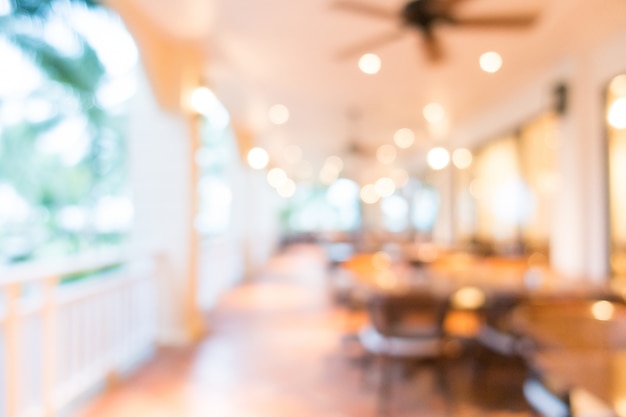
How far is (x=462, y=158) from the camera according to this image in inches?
378

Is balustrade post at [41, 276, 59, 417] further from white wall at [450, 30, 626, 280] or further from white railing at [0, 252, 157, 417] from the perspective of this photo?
white wall at [450, 30, 626, 280]

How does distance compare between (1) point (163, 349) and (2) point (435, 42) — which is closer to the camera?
(2) point (435, 42)

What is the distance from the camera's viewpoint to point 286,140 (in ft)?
40.2

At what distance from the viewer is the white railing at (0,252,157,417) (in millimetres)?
2371

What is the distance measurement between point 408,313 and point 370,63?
336 cm

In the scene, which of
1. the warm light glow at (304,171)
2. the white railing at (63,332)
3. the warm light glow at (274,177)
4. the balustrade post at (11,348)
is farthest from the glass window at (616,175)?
the warm light glow at (304,171)

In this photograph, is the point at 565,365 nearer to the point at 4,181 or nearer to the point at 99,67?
the point at 99,67

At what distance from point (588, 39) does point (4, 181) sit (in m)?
14.7

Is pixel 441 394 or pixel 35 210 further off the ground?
pixel 35 210

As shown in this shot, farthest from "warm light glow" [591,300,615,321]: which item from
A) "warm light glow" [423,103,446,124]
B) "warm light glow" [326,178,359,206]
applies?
"warm light glow" [326,178,359,206]

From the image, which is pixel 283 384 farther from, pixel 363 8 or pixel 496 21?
pixel 496 21

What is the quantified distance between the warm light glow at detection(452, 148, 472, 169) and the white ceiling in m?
0.60

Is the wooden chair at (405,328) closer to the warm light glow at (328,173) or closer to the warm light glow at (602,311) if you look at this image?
the warm light glow at (602,311)

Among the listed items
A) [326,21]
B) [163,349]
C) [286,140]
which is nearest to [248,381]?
[163,349]
